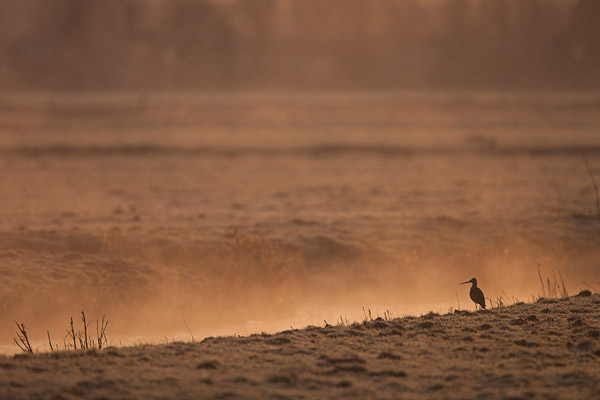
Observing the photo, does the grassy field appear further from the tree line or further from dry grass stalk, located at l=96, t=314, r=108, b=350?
the tree line

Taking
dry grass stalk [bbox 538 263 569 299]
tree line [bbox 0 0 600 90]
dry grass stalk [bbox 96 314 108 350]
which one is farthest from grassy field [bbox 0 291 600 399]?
tree line [bbox 0 0 600 90]

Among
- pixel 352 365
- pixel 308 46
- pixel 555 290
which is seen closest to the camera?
pixel 352 365

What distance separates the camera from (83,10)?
127188mm

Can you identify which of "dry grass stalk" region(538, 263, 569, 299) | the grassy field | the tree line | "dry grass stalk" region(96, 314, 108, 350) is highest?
the tree line

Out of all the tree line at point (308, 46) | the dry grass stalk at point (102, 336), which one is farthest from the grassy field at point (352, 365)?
the tree line at point (308, 46)

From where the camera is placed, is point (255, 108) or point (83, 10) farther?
point (83, 10)

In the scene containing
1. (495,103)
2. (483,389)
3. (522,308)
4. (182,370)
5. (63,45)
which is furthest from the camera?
(63,45)

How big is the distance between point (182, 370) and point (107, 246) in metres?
7.97

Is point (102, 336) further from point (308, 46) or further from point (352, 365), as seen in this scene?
point (308, 46)

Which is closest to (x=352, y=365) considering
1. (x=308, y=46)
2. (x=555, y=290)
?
(x=555, y=290)

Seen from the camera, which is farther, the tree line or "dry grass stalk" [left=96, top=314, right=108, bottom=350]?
the tree line

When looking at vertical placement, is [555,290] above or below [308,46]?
below

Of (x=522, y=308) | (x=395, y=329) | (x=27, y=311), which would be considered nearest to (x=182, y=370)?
(x=395, y=329)

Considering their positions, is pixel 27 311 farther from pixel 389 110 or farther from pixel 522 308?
pixel 389 110
